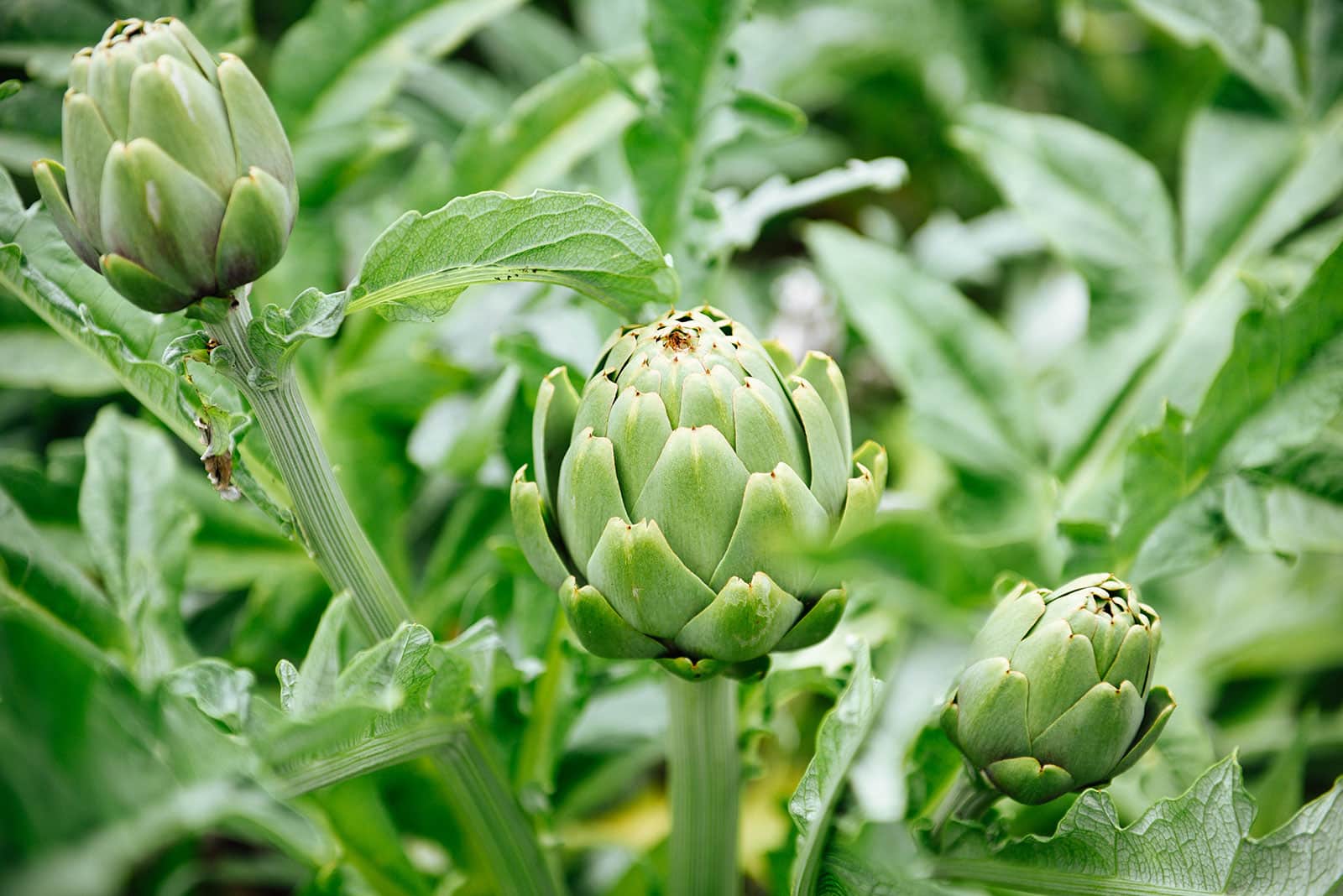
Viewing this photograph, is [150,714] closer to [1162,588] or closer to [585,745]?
[585,745]

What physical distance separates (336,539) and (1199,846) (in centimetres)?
36

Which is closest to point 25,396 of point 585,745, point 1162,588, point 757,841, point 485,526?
point 485,526

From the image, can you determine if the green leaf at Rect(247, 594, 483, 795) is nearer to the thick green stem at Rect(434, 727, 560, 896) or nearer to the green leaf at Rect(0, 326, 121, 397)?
the thick green stem at Rect(434, 727, 560, 896)

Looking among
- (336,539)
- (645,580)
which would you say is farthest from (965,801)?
(336,539)

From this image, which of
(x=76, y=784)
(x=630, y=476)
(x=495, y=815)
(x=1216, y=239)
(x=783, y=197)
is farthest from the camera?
(x=1216, y=239)

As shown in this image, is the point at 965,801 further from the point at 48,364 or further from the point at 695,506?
the point at 48,364

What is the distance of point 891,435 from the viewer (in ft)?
3.20

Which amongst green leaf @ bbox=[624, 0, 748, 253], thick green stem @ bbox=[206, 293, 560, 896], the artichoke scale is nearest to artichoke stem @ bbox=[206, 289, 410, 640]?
thick green stem @ bbox=[206, 293, 560, 896]

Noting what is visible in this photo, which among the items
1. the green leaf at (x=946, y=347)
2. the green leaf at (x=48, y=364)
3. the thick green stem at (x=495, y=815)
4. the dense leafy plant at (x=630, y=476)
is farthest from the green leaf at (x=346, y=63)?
the thick green stem at (x=495, y=815)

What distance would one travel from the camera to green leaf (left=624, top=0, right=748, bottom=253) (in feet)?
1.85

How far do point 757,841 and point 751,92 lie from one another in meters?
0.53

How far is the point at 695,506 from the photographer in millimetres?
396

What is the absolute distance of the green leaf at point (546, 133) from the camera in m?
0.70

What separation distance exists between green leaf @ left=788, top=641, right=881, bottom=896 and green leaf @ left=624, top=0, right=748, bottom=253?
261 mm
